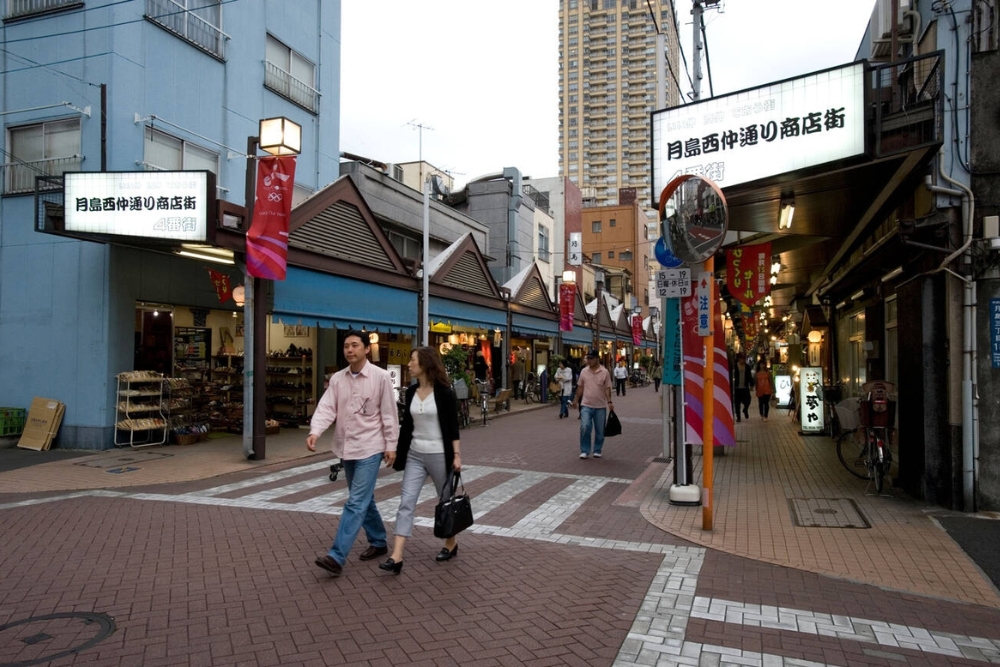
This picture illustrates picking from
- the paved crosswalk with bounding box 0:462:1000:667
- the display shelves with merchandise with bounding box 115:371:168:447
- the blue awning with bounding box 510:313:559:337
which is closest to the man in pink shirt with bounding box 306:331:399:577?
the paved crosswalk with bounding box 0:462:1000:667

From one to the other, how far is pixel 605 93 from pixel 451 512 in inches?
4985

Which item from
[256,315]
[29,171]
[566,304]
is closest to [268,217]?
[256,315]

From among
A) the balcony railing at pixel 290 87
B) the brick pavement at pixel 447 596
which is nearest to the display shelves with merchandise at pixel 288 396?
the balcony railing at pixel 290 87

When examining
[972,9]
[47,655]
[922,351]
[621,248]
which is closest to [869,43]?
[972,9]

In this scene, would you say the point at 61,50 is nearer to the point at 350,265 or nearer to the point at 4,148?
the point at 4,148

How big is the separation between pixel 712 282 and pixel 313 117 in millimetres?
14249

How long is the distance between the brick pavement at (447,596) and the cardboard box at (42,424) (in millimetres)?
4764

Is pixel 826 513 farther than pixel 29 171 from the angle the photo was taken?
No

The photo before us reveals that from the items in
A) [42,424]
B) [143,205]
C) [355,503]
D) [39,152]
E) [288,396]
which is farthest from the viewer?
[288,396]

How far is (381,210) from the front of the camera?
915 inches

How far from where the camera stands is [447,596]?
4.95 m

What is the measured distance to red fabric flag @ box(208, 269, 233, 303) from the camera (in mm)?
14062

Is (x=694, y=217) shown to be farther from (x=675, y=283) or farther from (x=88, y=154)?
(x=88, y=154)

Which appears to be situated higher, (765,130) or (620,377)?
(765,130)
